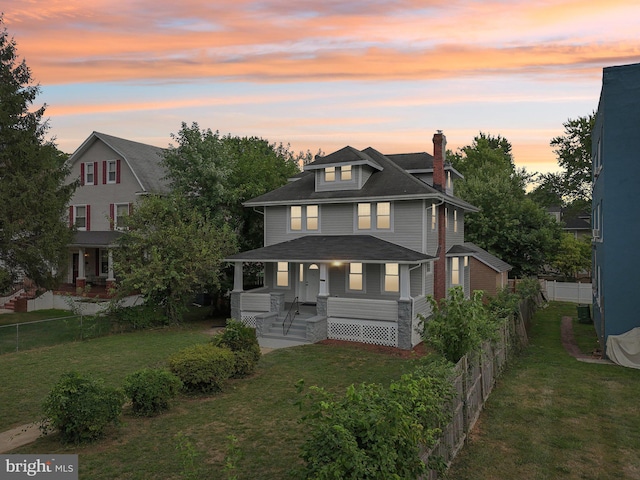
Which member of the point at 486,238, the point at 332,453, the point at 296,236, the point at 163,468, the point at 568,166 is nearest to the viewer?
the point at 332,453

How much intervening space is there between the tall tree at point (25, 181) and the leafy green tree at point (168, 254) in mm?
3629

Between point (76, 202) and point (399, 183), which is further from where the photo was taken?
point (76, 202)

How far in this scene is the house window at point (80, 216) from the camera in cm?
3372

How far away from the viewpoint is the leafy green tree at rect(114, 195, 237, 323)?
22.2 m

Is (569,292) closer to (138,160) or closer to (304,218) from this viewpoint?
(304,218)

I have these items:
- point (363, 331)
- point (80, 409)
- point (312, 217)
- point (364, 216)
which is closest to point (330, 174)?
point (312, 217)

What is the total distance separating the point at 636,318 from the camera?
17.8 metres

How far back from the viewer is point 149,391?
440 inches

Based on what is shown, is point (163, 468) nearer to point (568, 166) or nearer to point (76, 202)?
point (76, 202)

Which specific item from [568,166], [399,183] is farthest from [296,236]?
[568,166]

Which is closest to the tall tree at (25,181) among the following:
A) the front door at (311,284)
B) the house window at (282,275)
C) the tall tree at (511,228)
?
the house window at (282,275)

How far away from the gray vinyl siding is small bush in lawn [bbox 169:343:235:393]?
21.0 m

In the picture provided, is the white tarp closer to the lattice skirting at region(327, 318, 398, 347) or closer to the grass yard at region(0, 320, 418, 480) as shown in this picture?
the lattice skirting at region(327, 318, 398, 347)

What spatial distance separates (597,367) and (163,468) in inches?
621
